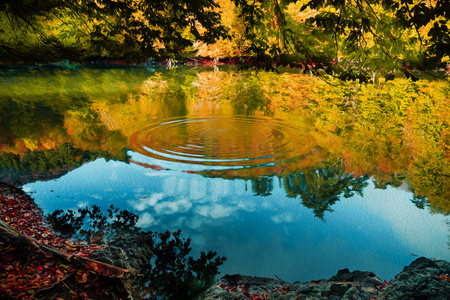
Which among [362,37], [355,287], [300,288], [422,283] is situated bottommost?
[300,288]

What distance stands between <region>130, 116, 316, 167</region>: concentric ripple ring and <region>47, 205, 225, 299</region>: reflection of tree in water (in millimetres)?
3563

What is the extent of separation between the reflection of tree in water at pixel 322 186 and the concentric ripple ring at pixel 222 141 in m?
1.22

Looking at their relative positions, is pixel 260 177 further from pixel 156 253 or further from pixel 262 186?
pixel 156 253

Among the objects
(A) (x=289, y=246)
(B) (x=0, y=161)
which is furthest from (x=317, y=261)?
(B) (x=0, y=161)

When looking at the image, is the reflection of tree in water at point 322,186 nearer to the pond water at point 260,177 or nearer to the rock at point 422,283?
the pond water at point 260,177

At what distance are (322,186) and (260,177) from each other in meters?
1.64

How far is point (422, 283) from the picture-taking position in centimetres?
399

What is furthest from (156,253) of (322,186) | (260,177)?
(322,186)

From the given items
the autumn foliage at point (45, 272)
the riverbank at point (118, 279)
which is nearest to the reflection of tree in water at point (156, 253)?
the riverbank at point (118, 279)

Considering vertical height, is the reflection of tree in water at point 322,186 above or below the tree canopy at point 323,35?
below

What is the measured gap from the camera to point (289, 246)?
654 cm

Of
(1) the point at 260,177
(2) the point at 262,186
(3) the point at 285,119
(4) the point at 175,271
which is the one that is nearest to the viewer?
(4) the point at 175,271

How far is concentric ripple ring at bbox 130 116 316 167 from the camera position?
1067cm

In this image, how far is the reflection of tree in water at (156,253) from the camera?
5336 millimetres
